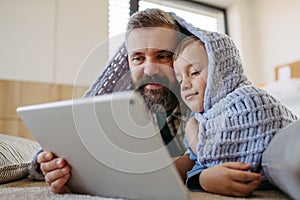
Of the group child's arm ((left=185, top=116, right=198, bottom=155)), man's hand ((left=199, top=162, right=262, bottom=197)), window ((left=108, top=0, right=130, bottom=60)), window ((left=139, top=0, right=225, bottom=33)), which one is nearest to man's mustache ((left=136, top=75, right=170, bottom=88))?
child's arm ((left=185, top=116, right=198, bottom=155))

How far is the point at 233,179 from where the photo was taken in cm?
59

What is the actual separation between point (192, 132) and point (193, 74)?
0.13m

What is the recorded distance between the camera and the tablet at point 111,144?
0.46 meters

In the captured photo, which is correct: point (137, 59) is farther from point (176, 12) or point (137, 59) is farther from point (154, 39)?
point (176, 12)

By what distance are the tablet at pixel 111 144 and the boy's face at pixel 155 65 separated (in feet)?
0.82

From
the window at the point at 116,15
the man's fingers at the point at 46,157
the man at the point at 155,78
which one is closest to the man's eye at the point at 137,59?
the man at the point at 155,78

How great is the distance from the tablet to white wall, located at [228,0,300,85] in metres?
2.09

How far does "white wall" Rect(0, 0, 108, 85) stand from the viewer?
1.85 metres

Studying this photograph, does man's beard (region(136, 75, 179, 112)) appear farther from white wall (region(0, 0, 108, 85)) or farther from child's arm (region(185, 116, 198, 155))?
white wall (region(0, 0, 108, 85))

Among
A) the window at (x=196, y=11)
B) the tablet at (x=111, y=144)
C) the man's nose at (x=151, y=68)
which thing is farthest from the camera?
the window at (x=196, y=11)

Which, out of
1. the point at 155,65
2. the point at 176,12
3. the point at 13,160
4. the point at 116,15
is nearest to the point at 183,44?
the point at 155,65

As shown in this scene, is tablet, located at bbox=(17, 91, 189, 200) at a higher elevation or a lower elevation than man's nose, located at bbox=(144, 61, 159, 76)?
lower

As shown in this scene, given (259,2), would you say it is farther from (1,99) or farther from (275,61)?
(1,99)

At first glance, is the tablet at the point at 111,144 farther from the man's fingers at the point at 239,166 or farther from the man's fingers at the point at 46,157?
the man's fingers at the point at 239,166
